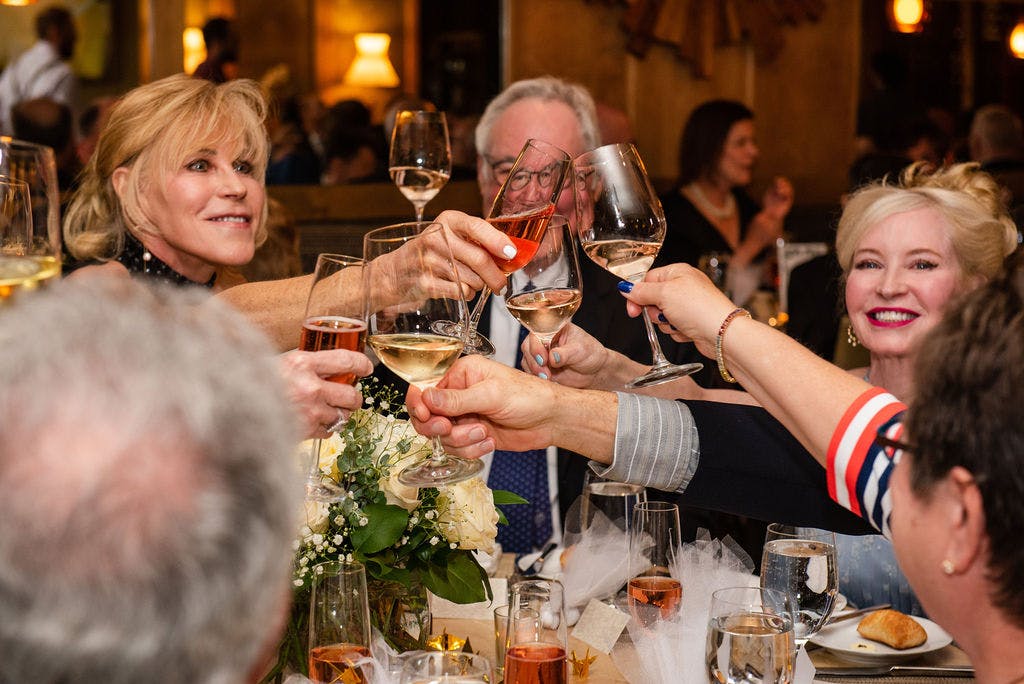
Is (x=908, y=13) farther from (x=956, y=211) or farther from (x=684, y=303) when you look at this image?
(x=684, y=303)

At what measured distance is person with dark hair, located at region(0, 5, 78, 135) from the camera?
289 inches

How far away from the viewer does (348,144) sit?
6.73 m

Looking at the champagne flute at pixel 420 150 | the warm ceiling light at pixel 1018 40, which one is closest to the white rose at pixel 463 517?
the champagne flute at pixel 420 150

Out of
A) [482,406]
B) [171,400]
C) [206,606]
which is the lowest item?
[482,406]

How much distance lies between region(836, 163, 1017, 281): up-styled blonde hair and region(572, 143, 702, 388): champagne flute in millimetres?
1172

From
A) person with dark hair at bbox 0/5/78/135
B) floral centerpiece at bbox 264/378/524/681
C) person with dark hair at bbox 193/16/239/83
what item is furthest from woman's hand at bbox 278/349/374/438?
person with dark hair at bbox 0/5/78/135

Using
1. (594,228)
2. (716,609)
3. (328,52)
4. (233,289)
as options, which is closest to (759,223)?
(233,289)

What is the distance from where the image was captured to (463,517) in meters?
1.60

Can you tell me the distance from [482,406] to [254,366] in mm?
949

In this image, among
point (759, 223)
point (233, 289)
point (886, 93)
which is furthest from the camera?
point (886, 93)

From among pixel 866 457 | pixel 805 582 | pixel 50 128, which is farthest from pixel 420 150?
pixel 50 128

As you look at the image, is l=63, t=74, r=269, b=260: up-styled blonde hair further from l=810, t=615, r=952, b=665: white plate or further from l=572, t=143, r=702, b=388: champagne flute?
l=810, t=615, r=952, b=665: white plate

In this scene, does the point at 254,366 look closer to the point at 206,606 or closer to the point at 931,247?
the point at 206,606

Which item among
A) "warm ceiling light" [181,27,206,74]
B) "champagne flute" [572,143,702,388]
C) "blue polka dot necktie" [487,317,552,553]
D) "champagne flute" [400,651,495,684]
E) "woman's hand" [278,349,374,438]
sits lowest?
"blue polka dot necktie" [487,317,552,553]
